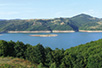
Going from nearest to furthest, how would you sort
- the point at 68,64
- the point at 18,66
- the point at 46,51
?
1. the point at 18,66
2. the point at 68,64
3. the point at 46,51

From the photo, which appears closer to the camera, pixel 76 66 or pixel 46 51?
pixel 76 66

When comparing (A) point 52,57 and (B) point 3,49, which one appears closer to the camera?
(A) point 52,57

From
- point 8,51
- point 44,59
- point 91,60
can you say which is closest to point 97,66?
point 91,60

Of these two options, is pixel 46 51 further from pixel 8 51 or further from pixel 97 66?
pixel 97 66

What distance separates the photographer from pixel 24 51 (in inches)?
1777

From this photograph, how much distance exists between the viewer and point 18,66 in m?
32.0

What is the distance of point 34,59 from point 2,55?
A: 11.2m

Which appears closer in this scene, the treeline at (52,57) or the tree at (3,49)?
the treeline at (52,57)

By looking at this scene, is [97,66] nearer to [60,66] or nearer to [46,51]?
[60,66]

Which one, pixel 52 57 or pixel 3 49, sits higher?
pixel 3 49

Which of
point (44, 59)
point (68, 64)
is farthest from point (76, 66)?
point (44, 59)

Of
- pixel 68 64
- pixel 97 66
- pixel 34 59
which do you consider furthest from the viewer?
pixel 34 59

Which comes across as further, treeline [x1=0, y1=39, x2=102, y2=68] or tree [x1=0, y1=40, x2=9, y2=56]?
tree [x1=0, y1=40, x2=9, y2=56]

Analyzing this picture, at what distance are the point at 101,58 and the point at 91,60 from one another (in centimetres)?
278
